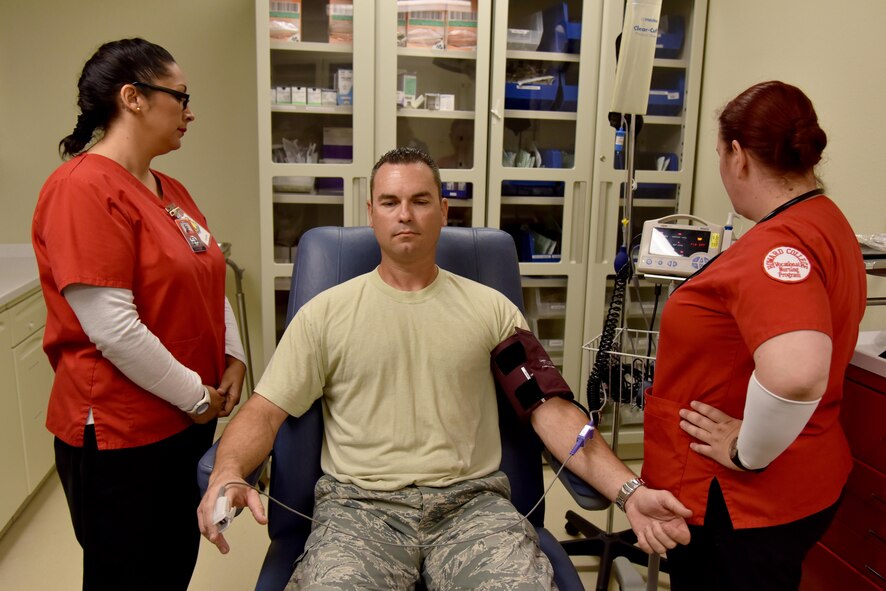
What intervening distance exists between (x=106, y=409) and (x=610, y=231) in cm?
197

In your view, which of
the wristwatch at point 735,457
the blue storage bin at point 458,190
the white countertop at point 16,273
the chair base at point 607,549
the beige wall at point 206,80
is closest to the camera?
the wristwatch at point 735,457

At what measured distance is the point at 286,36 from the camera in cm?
252

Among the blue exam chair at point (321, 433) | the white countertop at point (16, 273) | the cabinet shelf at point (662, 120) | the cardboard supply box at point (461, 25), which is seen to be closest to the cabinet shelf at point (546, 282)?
the cabinet shelf at point (662, 120)

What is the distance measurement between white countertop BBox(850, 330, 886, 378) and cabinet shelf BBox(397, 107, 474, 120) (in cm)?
Result: 159

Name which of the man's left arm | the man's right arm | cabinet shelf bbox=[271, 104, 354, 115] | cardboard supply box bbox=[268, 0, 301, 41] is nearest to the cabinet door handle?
the man's left arm

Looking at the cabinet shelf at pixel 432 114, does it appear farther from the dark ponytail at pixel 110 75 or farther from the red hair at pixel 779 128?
the red hair at pixel 779 128

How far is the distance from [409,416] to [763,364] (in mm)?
729

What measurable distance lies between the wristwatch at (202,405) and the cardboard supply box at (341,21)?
161cm

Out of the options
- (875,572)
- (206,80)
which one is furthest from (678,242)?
(206,80)

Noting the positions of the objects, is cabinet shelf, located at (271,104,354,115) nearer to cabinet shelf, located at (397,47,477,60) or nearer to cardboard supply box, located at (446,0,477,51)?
cabinet shelf, located at (397,47,477,60)

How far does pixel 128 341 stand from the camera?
4.15 feet

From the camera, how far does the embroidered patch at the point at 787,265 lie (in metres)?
1.03

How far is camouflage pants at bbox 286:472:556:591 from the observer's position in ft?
4.02

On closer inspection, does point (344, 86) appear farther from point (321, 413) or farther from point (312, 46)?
point (321, 413)
